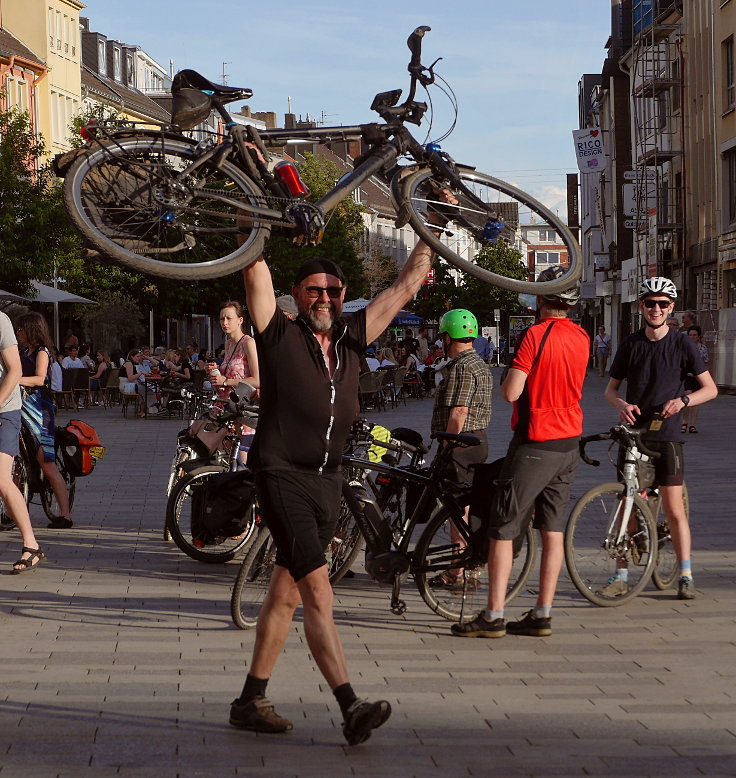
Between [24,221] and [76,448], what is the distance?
25.8 m

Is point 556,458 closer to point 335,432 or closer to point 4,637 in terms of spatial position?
point 335,432

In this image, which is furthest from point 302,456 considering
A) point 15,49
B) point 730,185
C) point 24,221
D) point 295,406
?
point 15,49

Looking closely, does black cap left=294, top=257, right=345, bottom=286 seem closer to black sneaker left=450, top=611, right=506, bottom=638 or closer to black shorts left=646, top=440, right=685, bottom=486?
black sneaker left=450, top=611, right=506, bottom=638

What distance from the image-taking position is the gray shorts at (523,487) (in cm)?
759

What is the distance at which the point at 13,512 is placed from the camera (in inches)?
381

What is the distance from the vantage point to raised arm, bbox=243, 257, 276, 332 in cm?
548

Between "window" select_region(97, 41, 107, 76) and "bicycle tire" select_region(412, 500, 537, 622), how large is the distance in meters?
77.4

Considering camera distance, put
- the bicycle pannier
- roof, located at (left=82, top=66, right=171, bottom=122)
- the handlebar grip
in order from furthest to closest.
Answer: roof, located at (left=82, top=66, right=171, bottom=122) < the bicycle pannier < the handlebar grip

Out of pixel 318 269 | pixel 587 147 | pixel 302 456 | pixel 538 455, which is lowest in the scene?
pixel 538 455

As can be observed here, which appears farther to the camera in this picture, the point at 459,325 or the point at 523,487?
the point at 459,325

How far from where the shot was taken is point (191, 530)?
400 inches

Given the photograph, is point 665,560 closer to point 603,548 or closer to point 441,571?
point 603,548

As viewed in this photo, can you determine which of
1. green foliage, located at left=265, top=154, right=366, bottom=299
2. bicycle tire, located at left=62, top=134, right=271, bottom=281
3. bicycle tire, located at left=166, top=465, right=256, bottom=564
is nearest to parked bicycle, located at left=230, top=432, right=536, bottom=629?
bicycle tire, located at left=166, top=465, right=256, bottom=564

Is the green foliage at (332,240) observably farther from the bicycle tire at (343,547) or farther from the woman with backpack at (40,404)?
the bicycle tire at (343,547)
